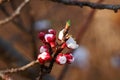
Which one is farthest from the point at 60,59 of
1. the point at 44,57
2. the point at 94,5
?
the point at 94,5

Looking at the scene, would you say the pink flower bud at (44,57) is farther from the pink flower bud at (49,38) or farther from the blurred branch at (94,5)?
the blurred branch at (94,5)

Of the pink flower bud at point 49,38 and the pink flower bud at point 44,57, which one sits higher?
the pink flower bud at point 49,38

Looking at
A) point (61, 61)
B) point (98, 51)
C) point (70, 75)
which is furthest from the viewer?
point (98, 51)

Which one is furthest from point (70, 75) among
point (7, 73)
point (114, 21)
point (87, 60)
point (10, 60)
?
point (7, 73)

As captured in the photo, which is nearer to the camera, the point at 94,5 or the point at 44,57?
the point at 44,57

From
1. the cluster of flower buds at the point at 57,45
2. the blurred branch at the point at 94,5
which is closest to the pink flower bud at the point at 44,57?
the cluster of flower buds at the point at 57,45

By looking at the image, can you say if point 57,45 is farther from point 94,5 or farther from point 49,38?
point 94,5

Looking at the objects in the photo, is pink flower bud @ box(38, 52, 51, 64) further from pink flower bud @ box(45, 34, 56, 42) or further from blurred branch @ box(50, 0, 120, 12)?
blurred branch @ box(50, 0, 120, 12)

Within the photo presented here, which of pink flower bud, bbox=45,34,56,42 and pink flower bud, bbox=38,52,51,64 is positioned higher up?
pink flower bud, bbox=45,34,56,42

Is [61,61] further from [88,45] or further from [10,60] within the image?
[88,45]

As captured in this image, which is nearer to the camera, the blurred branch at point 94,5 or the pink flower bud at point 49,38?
the pink flower bud at point 49,38

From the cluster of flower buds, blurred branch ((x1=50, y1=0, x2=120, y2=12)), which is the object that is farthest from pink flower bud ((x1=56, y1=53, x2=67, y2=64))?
blurred branch ((x1=50, y1=0, x2=120, y2=12))
